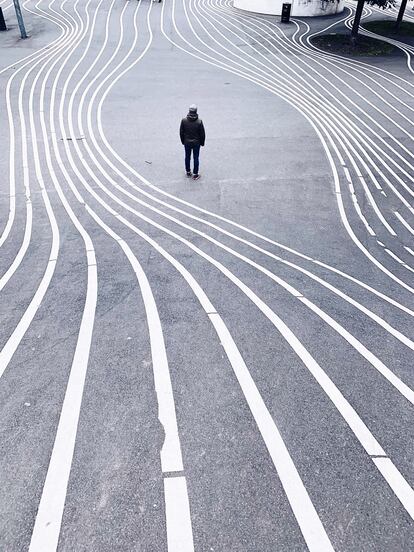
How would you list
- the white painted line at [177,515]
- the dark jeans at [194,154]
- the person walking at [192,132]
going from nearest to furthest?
the white painted line at [177,515], the person walking at [192,132], the dark jeans at [194,154]

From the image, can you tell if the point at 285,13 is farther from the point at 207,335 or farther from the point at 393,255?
the point at 207,335

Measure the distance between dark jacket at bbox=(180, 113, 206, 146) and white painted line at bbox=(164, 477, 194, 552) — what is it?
8.34 m

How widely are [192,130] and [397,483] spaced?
8567mm

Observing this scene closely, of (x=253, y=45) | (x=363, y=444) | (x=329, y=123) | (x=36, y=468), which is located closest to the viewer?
(x=36, y=468)

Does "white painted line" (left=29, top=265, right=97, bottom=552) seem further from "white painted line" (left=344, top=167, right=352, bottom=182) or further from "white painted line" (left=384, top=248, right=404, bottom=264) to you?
"white painted line" (left=344, top=167, right=352, bottom=182)

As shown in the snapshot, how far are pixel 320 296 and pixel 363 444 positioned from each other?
2749 mm

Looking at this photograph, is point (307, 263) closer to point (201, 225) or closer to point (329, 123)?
point (201, 225)

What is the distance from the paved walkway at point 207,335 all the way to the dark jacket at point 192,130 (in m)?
1.14

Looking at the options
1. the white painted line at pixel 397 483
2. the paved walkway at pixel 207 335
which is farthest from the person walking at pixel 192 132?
the white painted line at pixel 397 483

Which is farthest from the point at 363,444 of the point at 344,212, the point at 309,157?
the point at 309,157

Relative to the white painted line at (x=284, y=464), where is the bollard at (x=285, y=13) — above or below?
above

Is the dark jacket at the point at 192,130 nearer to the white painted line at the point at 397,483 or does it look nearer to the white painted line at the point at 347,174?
the white painted line at the point at 347,174

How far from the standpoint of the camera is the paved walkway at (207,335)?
8.87 ft

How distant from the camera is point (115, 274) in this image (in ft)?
19.7
